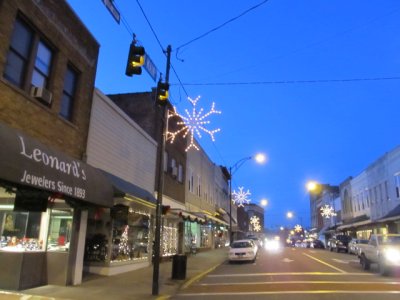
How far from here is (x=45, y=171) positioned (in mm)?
11375

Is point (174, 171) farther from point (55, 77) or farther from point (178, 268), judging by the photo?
point (55, 77)

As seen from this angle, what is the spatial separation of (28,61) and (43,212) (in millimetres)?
4536

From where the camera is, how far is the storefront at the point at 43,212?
10.9 meters

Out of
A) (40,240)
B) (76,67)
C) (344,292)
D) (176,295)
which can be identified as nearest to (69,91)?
(76,67)

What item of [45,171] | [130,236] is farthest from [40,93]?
[130,236]

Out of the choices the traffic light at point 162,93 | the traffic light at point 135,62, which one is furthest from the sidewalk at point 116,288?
the traffic light at point 162,93

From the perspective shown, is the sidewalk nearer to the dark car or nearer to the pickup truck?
the pickup truck

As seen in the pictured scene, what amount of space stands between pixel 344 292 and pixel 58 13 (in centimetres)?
1224

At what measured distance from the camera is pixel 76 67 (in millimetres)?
15383

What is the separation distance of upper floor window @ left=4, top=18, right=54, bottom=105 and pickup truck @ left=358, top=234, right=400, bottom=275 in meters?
15.1

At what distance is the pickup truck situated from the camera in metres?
19.2

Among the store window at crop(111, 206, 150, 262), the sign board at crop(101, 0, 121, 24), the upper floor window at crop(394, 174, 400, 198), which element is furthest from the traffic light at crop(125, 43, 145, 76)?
the upper floor window at crop(394, 174, 400, 198)

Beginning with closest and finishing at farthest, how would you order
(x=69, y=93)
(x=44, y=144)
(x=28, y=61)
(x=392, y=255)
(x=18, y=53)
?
1. (x=18, y=53)
2. (x=44, y=144)
3. (x=28, y=61)
4. (x=69, y=93)
5. (x=392, y=255)

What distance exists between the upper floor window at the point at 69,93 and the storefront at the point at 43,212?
2.09m
